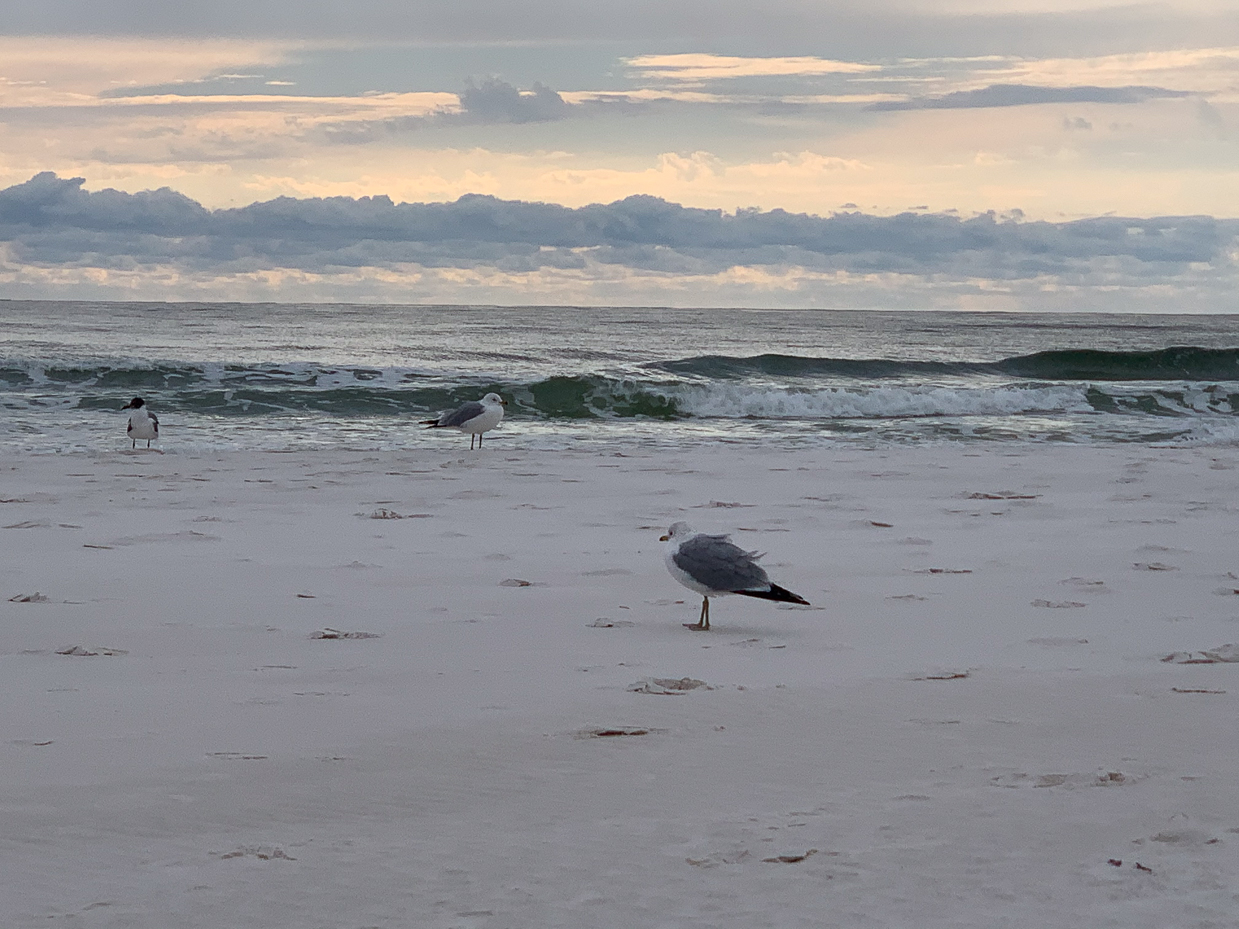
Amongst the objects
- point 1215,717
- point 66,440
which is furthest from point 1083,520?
point 66,440

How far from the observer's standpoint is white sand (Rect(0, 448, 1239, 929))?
2.66 meters

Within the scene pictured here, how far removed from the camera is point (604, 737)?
12.1ft

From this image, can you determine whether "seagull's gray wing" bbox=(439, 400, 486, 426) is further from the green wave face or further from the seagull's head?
the seagull's head

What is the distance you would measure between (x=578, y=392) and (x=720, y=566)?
18699 mm

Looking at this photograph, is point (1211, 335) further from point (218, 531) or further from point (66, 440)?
point (218, 531)

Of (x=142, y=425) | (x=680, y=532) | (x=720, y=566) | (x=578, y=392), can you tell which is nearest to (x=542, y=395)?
(x=578, y=392)

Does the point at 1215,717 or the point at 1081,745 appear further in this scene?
the point at 1215,717

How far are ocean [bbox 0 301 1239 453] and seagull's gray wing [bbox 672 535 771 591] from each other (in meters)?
9.80

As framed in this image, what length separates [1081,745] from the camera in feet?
11.9

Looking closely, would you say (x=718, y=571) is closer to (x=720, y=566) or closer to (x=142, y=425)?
(x=720, y=566)

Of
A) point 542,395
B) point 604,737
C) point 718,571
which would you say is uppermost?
point 718,571

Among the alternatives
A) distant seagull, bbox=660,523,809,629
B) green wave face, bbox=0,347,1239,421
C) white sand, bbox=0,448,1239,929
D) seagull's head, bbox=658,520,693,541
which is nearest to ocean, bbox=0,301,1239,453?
green wave face, bbox=0,347,1239,421

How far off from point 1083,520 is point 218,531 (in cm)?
564

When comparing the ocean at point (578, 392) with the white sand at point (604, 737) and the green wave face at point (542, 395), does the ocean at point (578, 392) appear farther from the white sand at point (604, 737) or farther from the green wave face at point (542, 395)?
the white sand at point (604, 737)
